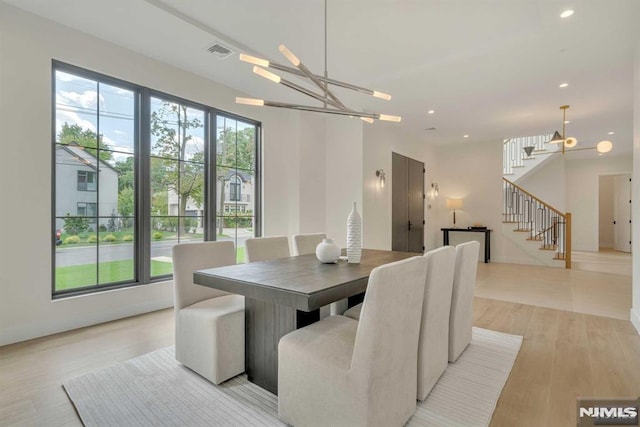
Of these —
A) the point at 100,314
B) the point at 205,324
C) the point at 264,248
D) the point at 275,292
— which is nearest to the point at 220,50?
the point at 264,248

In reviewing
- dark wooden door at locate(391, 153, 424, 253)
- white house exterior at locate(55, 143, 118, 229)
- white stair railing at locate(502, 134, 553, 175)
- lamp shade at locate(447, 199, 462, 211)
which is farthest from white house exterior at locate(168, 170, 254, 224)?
white stair railing at locate(502, 134, 553, 175)

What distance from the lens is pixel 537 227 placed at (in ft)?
26.2

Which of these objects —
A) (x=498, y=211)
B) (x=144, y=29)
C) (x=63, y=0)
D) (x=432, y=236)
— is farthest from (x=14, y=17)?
(x=498, y=211)

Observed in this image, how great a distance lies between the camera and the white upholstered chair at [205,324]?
2107 millimetres

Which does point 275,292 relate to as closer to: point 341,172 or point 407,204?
point 341,172

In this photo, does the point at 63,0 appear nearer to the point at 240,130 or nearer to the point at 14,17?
the point at 14,17

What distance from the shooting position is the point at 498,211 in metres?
7.60

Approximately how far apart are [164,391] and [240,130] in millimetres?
3713

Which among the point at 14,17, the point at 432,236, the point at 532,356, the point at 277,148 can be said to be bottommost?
the point at 532,356

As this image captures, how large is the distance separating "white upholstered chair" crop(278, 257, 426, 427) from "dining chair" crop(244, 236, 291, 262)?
1.28 metres

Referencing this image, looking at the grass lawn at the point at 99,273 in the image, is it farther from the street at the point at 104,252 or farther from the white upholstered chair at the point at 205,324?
the white upholstered chair at the point at 205,324

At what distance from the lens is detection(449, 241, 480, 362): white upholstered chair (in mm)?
2365

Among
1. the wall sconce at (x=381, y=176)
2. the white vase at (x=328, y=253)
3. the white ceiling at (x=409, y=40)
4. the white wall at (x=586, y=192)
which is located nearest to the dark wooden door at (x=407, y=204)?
the wall sconce at (x=381, y=176)

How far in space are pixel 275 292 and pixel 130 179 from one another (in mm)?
2936
